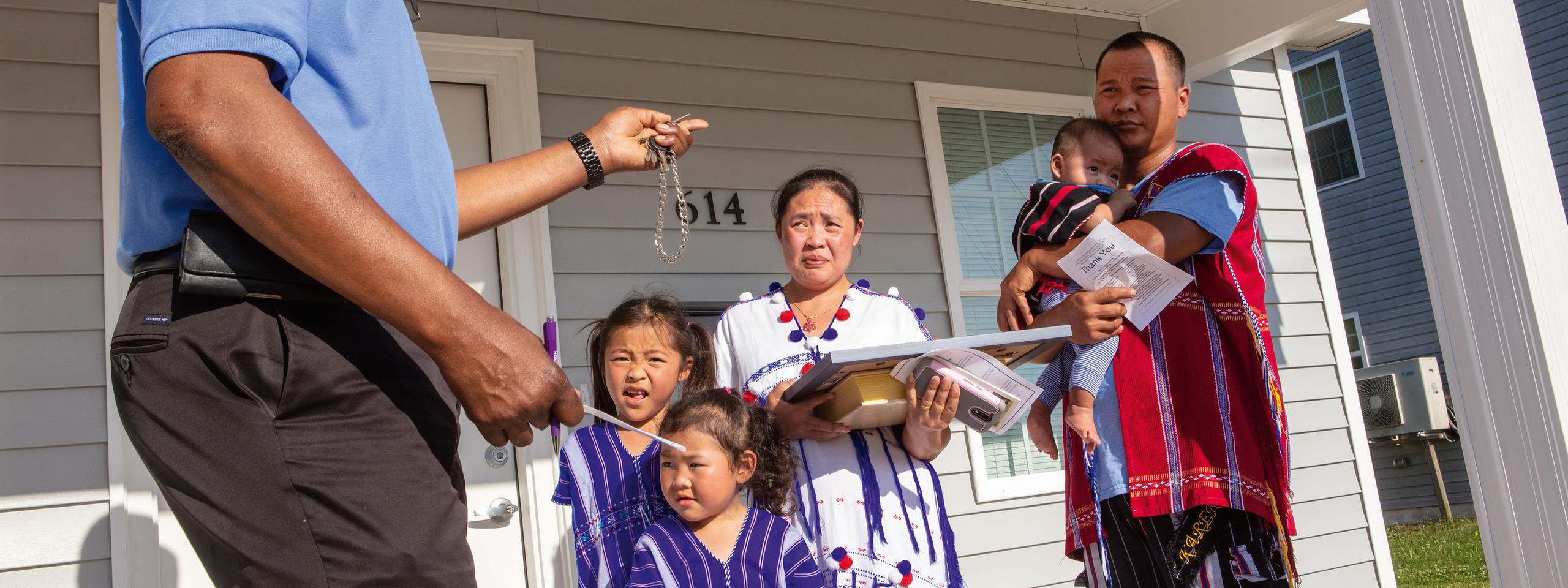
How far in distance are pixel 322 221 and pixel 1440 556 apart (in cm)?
873

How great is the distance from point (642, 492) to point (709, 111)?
1.83 meters

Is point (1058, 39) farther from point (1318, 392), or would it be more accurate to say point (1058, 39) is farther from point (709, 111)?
point (1318, 392)

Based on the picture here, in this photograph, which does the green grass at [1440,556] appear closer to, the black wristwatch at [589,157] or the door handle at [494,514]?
the door handle at [494,514]

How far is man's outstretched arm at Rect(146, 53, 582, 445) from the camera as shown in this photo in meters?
0.81

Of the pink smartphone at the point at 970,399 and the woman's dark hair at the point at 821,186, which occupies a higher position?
the woman's dark hair at the point at 821,186

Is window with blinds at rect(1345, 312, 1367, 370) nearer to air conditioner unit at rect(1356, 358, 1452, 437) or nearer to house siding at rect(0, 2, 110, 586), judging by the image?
air conditioner unit at rect(1356, 358, 1452, 437)

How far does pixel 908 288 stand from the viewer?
3.95m

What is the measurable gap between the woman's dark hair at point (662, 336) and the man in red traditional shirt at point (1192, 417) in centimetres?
104

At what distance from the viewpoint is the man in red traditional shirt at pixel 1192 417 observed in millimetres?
1703


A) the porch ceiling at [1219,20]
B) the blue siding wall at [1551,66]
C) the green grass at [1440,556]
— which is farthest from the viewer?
the green grass at [1440,556]

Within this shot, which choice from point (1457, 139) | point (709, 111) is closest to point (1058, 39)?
point (709, 111)

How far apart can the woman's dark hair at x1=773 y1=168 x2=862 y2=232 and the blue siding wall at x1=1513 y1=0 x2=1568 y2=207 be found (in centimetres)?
143

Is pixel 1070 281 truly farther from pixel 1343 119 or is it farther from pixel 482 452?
pixel 1343 119

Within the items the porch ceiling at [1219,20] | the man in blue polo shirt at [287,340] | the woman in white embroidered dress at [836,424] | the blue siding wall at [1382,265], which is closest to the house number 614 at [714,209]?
the woman in white embroidered dress at [836,424]
